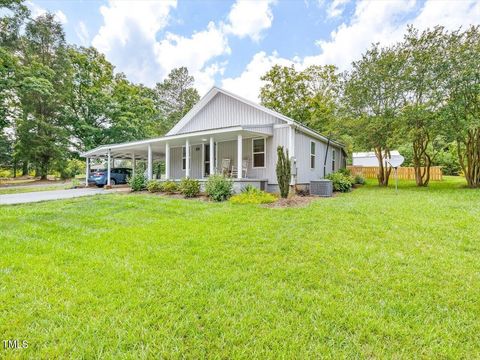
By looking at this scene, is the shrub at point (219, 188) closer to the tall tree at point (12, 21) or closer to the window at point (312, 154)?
the window at point (312, 154)

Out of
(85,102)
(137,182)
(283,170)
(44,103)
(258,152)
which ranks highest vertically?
(85,102)

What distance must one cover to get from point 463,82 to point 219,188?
38.3ft

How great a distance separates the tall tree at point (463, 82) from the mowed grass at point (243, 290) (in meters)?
8.15

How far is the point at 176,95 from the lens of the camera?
31.4 metres

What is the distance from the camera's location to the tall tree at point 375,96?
12781 millimetres

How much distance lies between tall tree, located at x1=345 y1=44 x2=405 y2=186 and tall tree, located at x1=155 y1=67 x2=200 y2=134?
21650 mm

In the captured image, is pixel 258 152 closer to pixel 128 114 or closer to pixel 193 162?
pixel 193 162

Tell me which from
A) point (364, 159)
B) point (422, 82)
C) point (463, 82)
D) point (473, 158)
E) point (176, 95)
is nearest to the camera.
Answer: point (463, 82)

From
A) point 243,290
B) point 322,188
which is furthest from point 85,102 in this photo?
point 243,290

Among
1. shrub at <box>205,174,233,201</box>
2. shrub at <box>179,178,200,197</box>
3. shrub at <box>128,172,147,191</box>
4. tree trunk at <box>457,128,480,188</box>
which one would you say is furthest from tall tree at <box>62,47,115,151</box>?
tree trunk at <box>457,128,480,188</box>

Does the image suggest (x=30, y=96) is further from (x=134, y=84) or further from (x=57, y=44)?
(x=134, y=84)

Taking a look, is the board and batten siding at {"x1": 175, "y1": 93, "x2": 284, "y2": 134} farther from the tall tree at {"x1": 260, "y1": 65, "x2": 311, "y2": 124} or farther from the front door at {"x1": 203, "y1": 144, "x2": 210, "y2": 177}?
the tall tree at {"x1": 260, "y1": 65, "x2": 311, "y2": 124}

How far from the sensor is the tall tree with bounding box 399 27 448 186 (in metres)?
11.4

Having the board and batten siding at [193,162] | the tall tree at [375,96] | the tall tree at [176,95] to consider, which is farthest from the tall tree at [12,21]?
the tall tree at [375,96]
